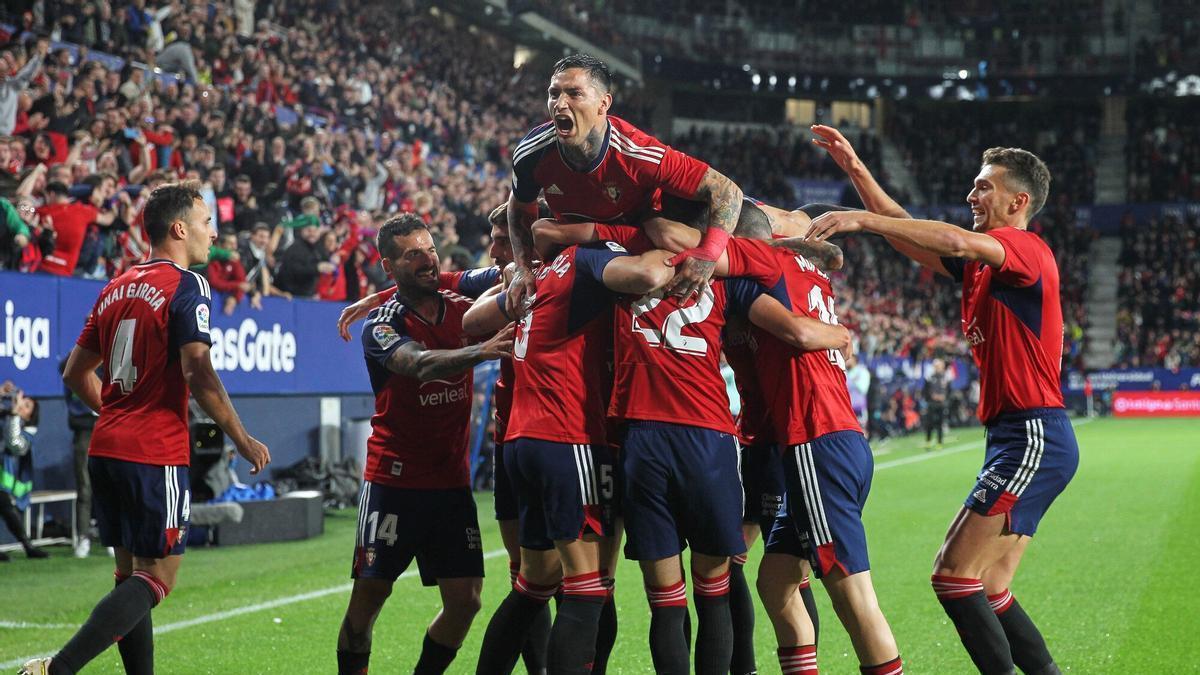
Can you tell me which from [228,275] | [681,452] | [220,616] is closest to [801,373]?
[681,452]

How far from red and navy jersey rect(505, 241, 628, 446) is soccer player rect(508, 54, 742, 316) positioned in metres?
0.15

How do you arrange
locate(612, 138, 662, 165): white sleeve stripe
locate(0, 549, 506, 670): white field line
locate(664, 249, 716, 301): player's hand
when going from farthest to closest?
locate(0, 549, 506, 670): white field line, locate(612, 138, 662, 165): white sleeve stripe, locate(664, 249, 716, 301): player's hand

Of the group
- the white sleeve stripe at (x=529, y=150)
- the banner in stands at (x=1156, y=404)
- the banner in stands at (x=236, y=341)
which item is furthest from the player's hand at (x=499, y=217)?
the banner in stands at (x=1156, y=404)

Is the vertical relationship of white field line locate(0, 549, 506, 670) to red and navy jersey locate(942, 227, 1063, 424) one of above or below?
below

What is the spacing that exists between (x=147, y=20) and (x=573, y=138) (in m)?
15.3

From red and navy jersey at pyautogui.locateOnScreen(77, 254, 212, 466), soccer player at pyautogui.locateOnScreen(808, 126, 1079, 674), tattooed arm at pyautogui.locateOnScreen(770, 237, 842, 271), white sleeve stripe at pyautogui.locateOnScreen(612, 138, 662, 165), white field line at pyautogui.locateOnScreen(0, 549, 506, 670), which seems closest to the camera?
white sleeve stripe at pyautogui.locateOnScreen(612, 138, 662, 165)

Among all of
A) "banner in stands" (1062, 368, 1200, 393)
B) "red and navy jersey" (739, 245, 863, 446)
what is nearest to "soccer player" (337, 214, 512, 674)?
"red and navy jersey" (739, 245, 863, 446)

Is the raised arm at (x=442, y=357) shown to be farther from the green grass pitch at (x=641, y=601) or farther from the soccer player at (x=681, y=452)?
the green grass pitch at (x=641, y=601)

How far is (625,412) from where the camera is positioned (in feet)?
15.7

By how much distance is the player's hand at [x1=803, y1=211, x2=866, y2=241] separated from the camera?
4.66 metres

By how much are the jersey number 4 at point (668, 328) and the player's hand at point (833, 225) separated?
A: 1.76 ft

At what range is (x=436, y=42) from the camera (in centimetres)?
3120

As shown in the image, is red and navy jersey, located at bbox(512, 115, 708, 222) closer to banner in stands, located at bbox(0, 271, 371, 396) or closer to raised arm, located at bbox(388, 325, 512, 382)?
raised arm, located at bbox(388, 325, 512, 382)

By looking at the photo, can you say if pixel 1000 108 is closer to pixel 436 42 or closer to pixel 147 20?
pixel 436 42
